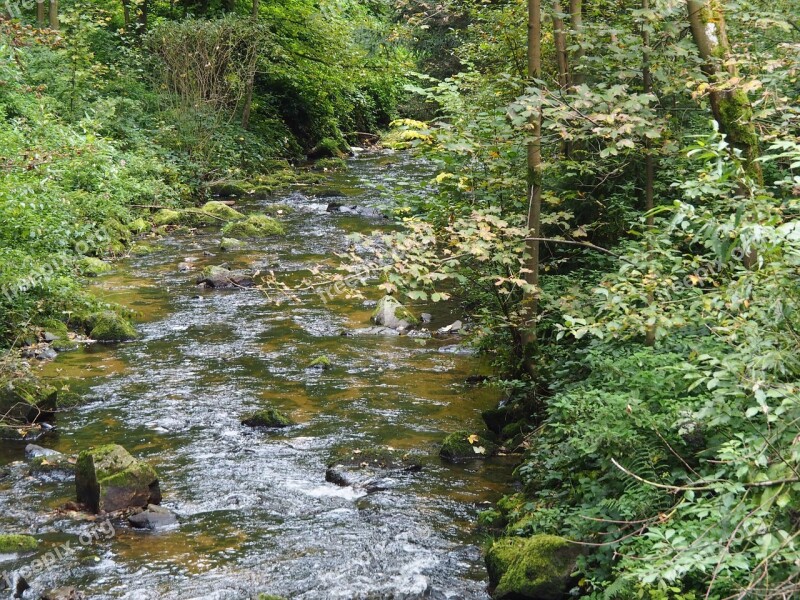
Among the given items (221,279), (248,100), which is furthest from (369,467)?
(248,100)

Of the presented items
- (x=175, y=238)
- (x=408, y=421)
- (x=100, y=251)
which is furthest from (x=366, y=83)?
(x=408, y=421)

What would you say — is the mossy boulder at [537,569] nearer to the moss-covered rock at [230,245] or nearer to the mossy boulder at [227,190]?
the moss-covered rock at [230,245]

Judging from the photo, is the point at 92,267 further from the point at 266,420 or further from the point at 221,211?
the point at 266,420

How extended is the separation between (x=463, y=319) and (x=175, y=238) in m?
7.94

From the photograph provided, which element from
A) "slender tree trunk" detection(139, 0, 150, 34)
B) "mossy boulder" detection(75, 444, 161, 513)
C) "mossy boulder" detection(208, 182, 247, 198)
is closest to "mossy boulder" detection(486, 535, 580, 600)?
"mossy boulder" detection(75, 444, 161, 513)

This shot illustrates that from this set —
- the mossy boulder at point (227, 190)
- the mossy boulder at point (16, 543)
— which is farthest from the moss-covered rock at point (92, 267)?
the mossy boulder at point (16, 543)

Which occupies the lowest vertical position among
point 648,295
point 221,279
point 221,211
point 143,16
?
point 221,279

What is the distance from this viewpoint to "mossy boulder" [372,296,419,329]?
1164 cm

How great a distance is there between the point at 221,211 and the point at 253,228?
2.03 meters

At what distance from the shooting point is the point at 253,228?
17047 millimetres

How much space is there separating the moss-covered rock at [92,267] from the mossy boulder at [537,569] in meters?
10.5

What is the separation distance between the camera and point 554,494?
18.7ft

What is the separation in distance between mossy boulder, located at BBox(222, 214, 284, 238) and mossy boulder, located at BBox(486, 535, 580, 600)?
12.7 m

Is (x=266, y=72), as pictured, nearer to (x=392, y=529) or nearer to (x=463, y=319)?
(x=463, y=319)
